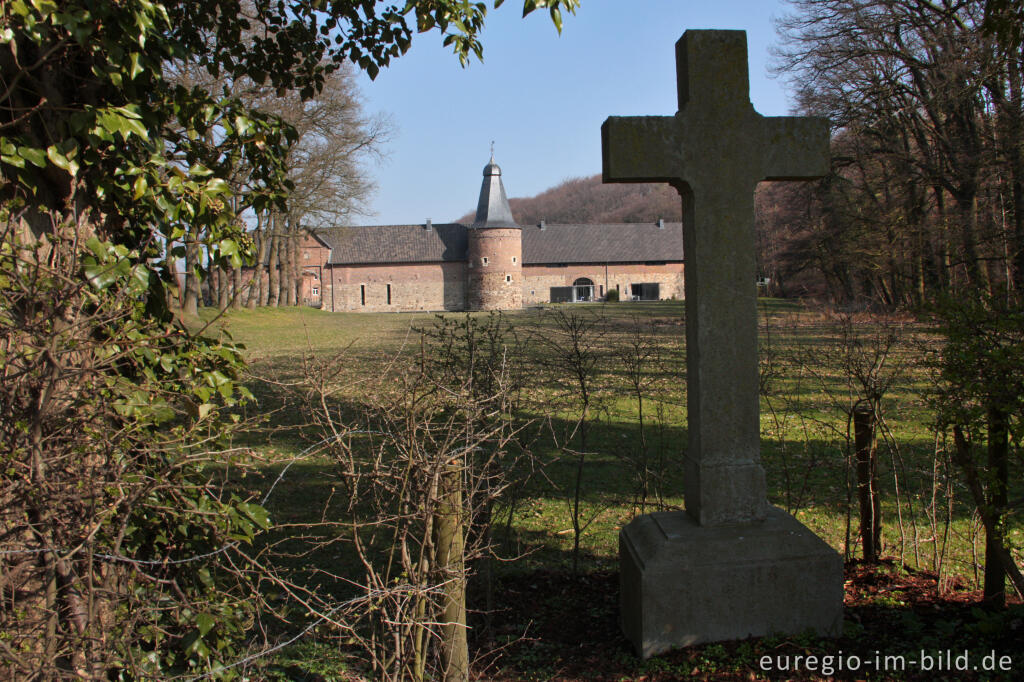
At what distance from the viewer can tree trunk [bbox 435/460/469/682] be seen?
9.57ft

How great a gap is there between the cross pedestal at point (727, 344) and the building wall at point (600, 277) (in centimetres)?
5897

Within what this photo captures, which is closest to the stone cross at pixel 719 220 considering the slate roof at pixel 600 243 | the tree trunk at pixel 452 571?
the tree trunk at pixel 452 571

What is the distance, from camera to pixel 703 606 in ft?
11.5

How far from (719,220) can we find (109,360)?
106 inches

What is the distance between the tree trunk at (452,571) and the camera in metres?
2.92

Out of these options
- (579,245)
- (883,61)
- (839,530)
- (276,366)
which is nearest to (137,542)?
(839,530)

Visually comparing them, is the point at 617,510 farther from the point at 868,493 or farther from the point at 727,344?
the point at 727,344

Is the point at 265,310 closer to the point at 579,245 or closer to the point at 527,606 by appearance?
the point at 527,606

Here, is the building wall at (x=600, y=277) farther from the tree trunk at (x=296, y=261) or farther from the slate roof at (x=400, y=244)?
the tree trunk at (x=296, y=261)

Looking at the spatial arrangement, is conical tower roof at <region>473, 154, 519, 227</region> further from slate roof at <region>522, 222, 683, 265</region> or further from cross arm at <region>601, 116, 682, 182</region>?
cross arm at <region>601, 116, 682, 182</region>

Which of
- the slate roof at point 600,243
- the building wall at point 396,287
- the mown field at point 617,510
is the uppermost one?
the slate roof at point 600,243

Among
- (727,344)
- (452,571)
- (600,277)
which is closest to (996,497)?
(727,344)

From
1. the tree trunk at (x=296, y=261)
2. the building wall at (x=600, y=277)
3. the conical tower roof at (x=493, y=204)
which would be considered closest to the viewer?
the tree trunk at (x=296, y=261)

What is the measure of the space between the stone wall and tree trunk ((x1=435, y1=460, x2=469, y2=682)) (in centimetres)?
5409
